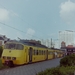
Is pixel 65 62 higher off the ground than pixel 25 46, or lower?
lower

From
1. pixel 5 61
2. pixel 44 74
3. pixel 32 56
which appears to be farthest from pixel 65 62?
pixel 32 56

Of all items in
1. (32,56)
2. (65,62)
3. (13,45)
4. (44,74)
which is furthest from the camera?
(32,56)

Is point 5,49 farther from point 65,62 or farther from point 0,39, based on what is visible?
point 0,39

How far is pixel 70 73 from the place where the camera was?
30.6 ft

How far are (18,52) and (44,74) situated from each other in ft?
58.8

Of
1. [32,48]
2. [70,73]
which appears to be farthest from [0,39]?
[70,73]

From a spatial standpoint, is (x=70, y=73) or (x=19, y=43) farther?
(x=19, y=43)

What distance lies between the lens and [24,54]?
26.8 m

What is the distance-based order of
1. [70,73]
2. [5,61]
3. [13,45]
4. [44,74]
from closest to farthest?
[44,74] → [70,73] → [5,61] → [13,45]

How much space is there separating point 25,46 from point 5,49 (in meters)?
2.67

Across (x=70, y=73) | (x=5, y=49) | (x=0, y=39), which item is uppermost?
(x=0, y=39)

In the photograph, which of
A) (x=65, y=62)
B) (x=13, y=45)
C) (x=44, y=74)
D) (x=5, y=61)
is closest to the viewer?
(x=44, y=74)

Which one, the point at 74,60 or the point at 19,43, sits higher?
the point at 19,43

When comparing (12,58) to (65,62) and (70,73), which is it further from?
(70,73)
